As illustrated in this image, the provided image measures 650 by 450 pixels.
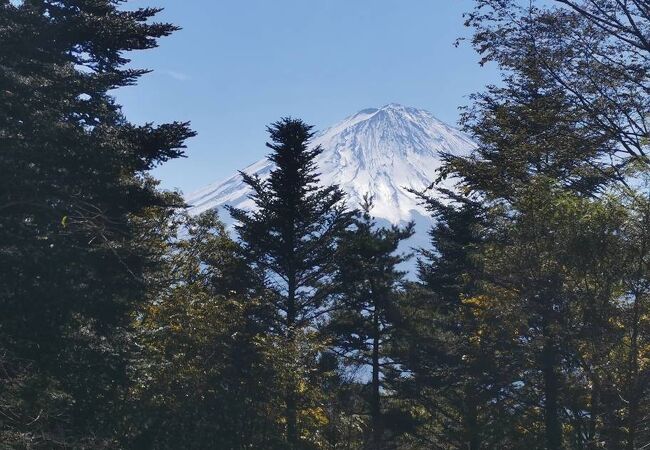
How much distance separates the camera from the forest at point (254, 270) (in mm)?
9922

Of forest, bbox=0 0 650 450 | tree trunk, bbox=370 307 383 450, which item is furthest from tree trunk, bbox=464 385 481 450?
tree trunk, bbox=370 307 383 450

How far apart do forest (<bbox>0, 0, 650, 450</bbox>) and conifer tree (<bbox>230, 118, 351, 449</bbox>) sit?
0.36 feet

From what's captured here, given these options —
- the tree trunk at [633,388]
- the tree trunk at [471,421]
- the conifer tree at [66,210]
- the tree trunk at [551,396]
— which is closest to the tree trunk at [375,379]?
the tree trunk at [471,421]

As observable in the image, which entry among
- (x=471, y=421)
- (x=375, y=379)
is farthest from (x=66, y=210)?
(x=375, y=379)

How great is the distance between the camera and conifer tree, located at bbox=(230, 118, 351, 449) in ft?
72.7

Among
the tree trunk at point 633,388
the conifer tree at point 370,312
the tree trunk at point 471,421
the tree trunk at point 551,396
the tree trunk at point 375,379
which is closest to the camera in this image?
the tree trunk at point 633,388

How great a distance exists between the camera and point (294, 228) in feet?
74.3

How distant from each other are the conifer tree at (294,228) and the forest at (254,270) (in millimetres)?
110

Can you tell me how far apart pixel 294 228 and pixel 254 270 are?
6.54ft

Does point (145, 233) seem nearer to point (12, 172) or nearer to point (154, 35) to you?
point (154, 35)

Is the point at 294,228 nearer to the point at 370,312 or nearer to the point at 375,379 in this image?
the point at 370,312

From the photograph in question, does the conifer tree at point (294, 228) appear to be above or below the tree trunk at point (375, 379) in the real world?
above

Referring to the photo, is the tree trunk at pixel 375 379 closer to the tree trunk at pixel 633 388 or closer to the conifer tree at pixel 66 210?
the conifer tree at pixel 66 210

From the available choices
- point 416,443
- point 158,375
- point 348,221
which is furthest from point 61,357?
point 416,443
